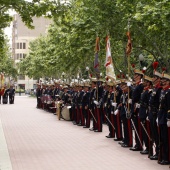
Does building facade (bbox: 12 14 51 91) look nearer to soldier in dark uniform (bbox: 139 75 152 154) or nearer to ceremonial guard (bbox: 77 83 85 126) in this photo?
ceremonial guard (bbox: 77 83 85 126)

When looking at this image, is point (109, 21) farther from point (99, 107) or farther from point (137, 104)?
point (137, 104)

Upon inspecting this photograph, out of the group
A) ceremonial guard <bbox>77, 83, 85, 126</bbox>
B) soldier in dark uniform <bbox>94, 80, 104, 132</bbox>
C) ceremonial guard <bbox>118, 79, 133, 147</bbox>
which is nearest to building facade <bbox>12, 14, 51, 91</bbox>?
ceremonial guard <bbox>77, 83, 85, 126</bbox>

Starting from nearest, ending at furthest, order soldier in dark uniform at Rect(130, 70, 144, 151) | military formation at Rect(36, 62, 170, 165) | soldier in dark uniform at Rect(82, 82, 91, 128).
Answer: military formation at Rect(36, 62, 170, 165), soldier in dark uniform at Rect(130, 70, 144, 151), soldier in dark uniform at Rect(82, 82, 91, 128)

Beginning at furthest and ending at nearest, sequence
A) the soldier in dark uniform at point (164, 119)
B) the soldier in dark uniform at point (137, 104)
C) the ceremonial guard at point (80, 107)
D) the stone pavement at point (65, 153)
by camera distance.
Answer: the ceremonial guard at point (80, 107)
the soldier in dark uniform at point (137, 104)
the stone pavement at point (65, 153)
the soldier in dark uniform at point (164, 119)

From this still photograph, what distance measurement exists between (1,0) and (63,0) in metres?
2.58

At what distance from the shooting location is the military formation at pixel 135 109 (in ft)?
39.7

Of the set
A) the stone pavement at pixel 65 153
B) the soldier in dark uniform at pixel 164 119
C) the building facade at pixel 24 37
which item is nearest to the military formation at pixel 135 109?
the soldier in dark uniform at pixel 164 119

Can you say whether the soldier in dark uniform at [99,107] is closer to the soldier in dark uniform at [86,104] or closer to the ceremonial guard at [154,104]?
the soldier in dark uniform at [86,104]

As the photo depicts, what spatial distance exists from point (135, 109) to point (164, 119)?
233 cm

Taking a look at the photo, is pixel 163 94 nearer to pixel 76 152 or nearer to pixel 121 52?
pixel 76 152

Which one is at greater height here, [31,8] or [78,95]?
[31,8]

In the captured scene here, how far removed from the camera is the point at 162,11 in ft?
56.2

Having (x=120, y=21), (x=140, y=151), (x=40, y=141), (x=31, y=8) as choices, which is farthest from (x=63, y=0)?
(x=120, y=21)

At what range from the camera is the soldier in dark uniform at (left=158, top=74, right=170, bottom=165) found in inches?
460
